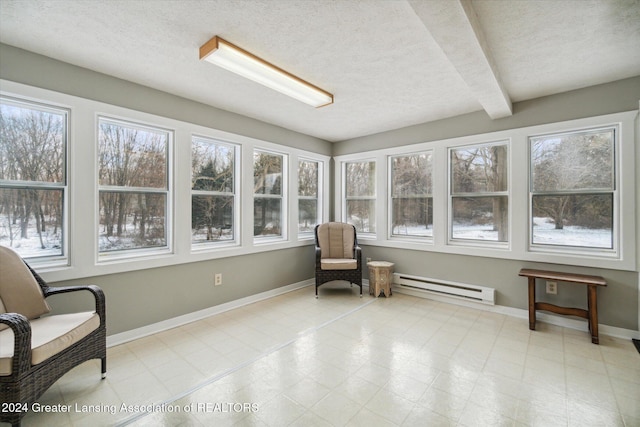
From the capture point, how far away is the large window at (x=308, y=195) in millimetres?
4789

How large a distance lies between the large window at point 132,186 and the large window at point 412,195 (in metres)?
3.30

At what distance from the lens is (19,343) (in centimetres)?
147

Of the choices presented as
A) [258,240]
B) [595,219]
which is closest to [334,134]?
[258,240]

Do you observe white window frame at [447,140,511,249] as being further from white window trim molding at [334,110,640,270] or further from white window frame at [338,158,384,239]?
white window frame at [338,158,384,239]

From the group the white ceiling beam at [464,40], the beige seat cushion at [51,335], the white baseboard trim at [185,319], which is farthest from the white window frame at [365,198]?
the beige seat cushion at [51,335]

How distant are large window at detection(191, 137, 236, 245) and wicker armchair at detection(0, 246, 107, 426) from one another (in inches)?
57.3

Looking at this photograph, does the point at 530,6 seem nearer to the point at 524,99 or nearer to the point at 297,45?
the point at 297,45

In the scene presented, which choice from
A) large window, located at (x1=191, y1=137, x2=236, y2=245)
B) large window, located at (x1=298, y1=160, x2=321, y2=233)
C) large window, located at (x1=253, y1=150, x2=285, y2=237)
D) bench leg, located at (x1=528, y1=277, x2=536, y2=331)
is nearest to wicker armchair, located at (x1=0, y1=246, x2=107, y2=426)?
large window, located at (x1=191, y1=137, x2=236, y2=245)

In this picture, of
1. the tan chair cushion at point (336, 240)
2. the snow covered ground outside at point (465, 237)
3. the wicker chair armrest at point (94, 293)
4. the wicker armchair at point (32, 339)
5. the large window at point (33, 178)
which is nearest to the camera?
the wicker armchair at point (32, 339)

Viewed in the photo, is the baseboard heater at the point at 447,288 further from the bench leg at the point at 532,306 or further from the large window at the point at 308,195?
the large window at the point at 308,195

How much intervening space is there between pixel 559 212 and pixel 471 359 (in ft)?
6.86

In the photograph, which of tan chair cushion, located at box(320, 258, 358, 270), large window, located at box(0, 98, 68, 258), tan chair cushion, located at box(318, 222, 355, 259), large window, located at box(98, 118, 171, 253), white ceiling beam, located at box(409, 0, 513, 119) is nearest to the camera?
white ceiling beam, located at box(409, 0, 513, 119)

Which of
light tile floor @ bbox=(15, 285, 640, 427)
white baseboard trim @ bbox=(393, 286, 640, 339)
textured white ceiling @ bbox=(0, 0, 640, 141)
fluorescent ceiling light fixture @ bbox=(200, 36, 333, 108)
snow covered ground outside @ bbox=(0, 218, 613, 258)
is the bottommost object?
light tile floor @ bbox=(15, 285, 640, 427)

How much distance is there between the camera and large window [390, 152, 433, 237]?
13.7ft
